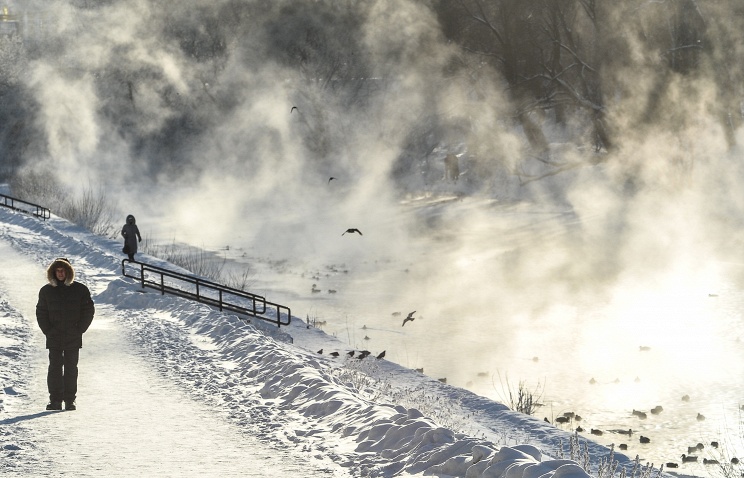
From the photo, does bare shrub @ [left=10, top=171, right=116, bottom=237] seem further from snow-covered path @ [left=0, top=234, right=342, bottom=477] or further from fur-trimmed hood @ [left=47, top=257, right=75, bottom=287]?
fur-trimmed hood @ [left=47, top=257, right=75, bottom=287]

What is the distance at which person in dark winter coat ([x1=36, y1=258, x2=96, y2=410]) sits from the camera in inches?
379

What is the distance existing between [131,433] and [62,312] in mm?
1511

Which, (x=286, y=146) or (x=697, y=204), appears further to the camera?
(x=286, y=146)

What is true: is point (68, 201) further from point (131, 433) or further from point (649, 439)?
point (131, 433)

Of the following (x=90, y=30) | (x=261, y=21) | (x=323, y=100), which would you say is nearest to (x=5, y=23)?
(x=90, y=30)

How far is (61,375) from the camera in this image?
986 cm

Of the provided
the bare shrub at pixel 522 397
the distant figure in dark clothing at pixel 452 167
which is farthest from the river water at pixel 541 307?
the distant figure in dark clothing at pixel 452 167

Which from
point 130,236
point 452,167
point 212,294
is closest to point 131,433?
point 212,294

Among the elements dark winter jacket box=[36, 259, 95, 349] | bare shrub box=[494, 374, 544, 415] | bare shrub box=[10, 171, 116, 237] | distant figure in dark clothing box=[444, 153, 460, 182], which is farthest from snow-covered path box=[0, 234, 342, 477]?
distant figure in dark clothing box=[444, 153, 460, 182]

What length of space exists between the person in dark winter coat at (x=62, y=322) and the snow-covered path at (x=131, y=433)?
10.4 inches

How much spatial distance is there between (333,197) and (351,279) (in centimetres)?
2057

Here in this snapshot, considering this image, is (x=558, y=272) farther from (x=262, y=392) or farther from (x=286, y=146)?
(x=286, y=146)

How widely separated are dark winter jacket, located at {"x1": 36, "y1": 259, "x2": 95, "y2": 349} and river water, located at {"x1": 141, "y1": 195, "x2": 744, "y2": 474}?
703 cm

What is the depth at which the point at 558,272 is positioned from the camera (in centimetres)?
2844
